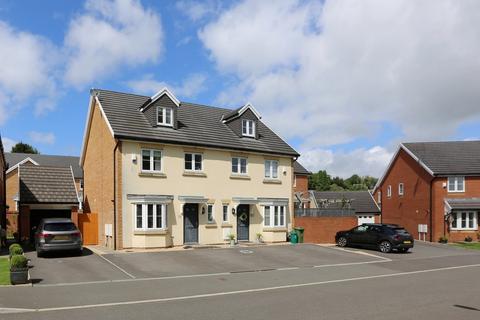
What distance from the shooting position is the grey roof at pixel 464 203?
38.9 meters

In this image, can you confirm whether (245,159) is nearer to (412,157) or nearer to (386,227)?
(386,227)

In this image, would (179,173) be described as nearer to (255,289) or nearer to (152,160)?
(152,160)

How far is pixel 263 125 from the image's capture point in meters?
34.6

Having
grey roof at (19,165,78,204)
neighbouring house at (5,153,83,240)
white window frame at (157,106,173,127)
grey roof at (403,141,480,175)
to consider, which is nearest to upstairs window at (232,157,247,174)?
white window frame at (157,106,173,127)

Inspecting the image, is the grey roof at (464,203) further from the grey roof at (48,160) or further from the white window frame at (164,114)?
the grey roof at (48,160)

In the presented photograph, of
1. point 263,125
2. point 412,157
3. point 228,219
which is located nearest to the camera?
point 228,219

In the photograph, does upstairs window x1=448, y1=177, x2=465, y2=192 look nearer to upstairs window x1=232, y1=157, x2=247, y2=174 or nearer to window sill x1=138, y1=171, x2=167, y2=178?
upstairs window x1=232, y1=157, x2=247, y2=174

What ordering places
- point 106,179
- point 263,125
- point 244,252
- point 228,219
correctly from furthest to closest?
1. point 263,125
2. point 228,219
3. point 106,179
4. point 244,252

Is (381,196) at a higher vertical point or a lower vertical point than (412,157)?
lower

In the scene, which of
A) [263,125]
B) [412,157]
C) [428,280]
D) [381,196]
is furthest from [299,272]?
[381,196]

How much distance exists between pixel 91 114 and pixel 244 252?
42.7ft

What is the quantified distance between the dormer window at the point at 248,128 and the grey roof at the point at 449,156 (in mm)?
17545

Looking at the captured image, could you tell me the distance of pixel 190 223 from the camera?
2781 cm

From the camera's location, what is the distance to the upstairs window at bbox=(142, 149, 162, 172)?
26.5 meters
